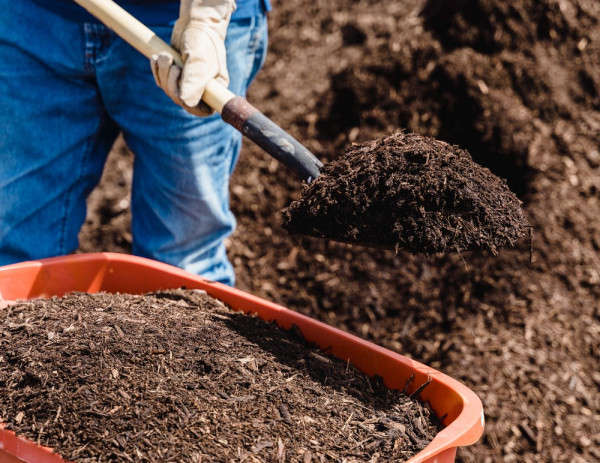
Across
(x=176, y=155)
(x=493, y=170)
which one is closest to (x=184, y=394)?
(x=176, y=155)

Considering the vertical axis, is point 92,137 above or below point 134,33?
below

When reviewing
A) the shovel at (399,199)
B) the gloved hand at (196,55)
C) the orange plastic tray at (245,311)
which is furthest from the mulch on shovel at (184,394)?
the gloved hand at (196,55)

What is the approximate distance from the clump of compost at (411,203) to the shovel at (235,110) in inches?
3.3

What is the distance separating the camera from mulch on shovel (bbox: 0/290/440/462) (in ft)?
4.06

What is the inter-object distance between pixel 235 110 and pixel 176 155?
373 mm

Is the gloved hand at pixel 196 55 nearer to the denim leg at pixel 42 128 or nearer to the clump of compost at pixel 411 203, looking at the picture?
the denim leg at pixel 42 128

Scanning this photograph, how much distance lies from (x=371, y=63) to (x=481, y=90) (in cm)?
56

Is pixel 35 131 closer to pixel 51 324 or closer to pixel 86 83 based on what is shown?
pixel 86 83

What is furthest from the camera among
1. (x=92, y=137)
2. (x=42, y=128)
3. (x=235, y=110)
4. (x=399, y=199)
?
(x=92, y=137)

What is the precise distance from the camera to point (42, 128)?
1.86 metres

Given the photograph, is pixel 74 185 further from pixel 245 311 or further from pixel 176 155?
pixel 245 311

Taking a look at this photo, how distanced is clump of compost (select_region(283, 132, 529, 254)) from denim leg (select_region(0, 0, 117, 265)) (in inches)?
31.5

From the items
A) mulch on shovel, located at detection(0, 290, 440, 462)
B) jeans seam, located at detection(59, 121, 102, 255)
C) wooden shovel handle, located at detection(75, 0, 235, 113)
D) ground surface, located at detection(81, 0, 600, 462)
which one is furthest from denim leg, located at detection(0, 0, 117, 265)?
ground surface, located at detection(81, 0, 600, 462)

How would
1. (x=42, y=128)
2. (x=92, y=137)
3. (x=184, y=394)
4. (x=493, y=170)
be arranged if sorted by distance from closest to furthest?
(x=184, y=394)
(x=42, y=128)
(x=92, y=137)
(x=493, y=170)
